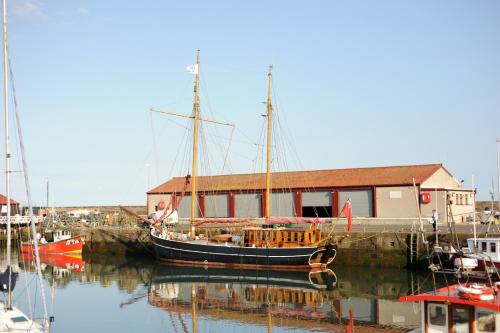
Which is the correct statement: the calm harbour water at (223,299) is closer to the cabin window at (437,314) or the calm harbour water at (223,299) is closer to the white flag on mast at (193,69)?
the cabin window at (437,314)

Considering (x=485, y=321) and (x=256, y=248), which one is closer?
(x=485, y=321)

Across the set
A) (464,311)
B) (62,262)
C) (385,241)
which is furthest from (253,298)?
(62,262)

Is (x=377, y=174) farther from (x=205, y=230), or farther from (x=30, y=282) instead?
(x=30, y=282)

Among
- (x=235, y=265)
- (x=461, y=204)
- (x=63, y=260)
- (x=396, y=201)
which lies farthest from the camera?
(x=461, y=204)

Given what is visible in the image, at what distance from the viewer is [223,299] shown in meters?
33.8

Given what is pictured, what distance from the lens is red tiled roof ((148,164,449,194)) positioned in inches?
2279

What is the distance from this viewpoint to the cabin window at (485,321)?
14.9 metres

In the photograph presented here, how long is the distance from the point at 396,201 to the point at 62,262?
107 ft

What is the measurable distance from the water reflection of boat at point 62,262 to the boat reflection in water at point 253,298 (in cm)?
838

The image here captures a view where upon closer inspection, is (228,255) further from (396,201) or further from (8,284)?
(8,284)

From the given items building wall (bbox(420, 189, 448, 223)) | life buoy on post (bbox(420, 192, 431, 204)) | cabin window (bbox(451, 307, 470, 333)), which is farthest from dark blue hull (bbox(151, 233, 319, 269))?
cabin window (bbox(451, 307, 470, 333))

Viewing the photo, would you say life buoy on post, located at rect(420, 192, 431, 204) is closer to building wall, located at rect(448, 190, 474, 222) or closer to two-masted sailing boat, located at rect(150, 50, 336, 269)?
building wall, located at rect(448, 190, 474, 222)

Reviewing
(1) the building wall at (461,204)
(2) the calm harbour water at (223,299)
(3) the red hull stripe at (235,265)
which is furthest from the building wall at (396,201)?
(3) the red hull stripe at (235,265)

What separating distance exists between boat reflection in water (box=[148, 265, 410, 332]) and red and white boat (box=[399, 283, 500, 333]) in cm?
1007
